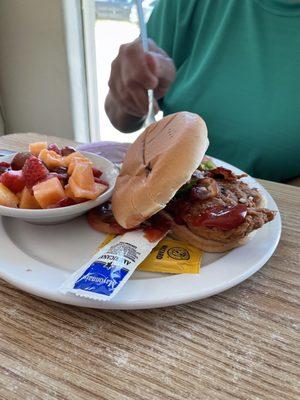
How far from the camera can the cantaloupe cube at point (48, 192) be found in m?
0.85

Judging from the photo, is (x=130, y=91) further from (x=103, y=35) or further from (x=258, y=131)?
(x=103, y=35)

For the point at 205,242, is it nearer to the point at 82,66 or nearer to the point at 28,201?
the point at 28,201

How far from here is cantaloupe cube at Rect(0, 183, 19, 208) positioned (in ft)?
2.88

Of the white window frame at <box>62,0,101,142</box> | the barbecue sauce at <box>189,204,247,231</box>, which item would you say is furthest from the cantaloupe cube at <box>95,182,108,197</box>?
the white window frame at <box>62,0,101,142</box>

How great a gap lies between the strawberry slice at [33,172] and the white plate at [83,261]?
13cm

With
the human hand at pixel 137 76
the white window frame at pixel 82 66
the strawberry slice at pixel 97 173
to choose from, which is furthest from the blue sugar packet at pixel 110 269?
the white window frame at pixel 82 66

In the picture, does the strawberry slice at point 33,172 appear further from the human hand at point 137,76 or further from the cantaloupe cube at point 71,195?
the human hand at point 137,76

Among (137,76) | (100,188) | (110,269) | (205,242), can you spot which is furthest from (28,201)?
(137,76)

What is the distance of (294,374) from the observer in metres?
0.59

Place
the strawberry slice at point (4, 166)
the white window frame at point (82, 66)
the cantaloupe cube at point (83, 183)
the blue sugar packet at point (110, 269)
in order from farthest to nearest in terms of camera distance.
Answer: the white window frame at point (82, 66) < the strawberry slice at point (4, 166) < the cantaloupe cube at point (83, 183) < the blue sugar packet at point (110, 269)

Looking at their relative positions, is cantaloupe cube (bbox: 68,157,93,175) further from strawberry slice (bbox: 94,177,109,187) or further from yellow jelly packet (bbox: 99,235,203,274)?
yellow jelly packet (bbox: 99,235,203,274)

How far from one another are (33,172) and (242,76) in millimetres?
946

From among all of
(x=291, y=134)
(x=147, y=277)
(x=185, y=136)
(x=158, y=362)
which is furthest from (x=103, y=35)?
(x=158, y=362)

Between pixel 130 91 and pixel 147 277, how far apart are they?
0.82m
